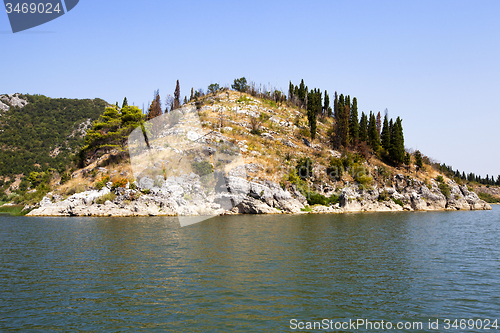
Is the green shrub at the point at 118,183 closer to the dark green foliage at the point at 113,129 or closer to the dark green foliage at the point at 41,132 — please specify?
the dark green foliage at the point at 113,129

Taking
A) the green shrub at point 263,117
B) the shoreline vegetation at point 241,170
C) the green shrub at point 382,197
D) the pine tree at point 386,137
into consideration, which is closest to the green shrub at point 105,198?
the shoreline vegetation at point 241,170

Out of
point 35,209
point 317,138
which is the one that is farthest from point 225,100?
point 35,209

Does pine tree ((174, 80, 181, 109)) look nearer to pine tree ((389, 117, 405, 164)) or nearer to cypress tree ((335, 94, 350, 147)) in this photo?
cypress tree ((335, 94, 350, 147))

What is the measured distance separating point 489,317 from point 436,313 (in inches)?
78.7

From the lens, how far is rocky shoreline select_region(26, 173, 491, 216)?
184 ft

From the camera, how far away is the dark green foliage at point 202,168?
66.7 m

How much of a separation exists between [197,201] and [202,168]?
10.1 metres

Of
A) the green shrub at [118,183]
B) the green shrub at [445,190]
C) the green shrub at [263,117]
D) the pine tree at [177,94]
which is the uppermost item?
the pine tree at [177,94]

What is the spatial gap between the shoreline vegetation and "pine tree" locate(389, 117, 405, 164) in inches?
12.5

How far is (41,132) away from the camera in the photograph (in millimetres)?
146250

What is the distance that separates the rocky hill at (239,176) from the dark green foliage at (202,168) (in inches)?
9.0

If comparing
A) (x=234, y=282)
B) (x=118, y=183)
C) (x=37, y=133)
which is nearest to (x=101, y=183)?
(x=118, y=183)

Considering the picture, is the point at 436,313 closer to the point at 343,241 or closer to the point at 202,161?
the point at 343,241

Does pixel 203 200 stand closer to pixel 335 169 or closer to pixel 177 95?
pixel 335 169
